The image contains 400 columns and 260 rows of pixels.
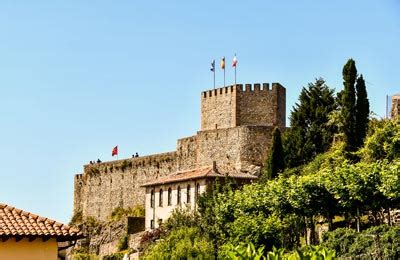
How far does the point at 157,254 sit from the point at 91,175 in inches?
1572

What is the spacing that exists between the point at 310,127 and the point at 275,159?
674 centimetres

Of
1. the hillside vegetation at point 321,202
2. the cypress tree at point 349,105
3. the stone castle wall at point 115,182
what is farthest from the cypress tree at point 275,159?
the stone castle wall at point 115,182

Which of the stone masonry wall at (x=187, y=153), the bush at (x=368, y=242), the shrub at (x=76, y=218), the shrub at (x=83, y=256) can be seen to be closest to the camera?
the bush at (x=368, y=242)

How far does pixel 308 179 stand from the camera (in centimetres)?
5150

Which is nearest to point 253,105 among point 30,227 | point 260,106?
point 260,106

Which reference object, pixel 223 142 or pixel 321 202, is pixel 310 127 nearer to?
pixel 223 142

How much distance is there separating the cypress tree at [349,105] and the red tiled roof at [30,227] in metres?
33.4

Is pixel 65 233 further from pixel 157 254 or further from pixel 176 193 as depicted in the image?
pixel 176 193

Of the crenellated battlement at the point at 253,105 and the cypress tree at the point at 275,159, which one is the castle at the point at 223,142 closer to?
the crenellated battlement at the point at 253,105

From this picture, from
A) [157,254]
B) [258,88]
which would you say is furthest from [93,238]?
[157,254]

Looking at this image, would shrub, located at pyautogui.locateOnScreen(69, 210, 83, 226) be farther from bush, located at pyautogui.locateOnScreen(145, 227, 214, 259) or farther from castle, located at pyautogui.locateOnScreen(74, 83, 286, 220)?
bush, located at pyautogui.locateOnScreen(145, 227, 214, 259)

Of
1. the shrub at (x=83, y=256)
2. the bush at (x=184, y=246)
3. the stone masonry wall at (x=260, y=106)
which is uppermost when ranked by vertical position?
the stone masonry wall at (x=260, y=106)

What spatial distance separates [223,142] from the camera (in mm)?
75375

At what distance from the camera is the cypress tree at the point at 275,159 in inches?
2466
